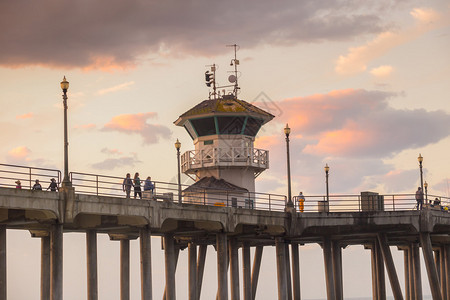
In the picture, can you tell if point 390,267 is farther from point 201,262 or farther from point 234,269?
point 201,262

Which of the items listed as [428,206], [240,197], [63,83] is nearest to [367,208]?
[428,206]

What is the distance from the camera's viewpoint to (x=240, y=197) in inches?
2800

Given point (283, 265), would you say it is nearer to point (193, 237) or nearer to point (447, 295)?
point (193, 237)

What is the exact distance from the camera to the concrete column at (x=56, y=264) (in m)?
44.1

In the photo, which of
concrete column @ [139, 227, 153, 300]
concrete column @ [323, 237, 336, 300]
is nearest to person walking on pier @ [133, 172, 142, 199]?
concrete column @ [139, 227, 153, 300]

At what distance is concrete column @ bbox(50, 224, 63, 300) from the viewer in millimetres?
44062

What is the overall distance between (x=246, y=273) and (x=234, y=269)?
20.0ft

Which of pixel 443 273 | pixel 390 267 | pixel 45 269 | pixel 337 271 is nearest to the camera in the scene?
pixel 45 269

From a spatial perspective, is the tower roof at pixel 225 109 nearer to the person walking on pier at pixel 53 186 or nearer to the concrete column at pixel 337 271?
the concrete column at pixel 337 271

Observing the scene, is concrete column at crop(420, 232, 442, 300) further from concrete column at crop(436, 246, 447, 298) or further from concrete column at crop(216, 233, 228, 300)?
concrete column at crop(436, 246, 447, 298)

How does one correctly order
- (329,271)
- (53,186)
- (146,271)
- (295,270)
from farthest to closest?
(295,270)
(329,271)
(146,271)
(53,186)

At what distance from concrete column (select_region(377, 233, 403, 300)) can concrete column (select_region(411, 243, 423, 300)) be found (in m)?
11.1

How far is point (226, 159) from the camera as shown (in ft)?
234

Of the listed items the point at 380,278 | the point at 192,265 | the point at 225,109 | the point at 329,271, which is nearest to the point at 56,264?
the point at 192,265
